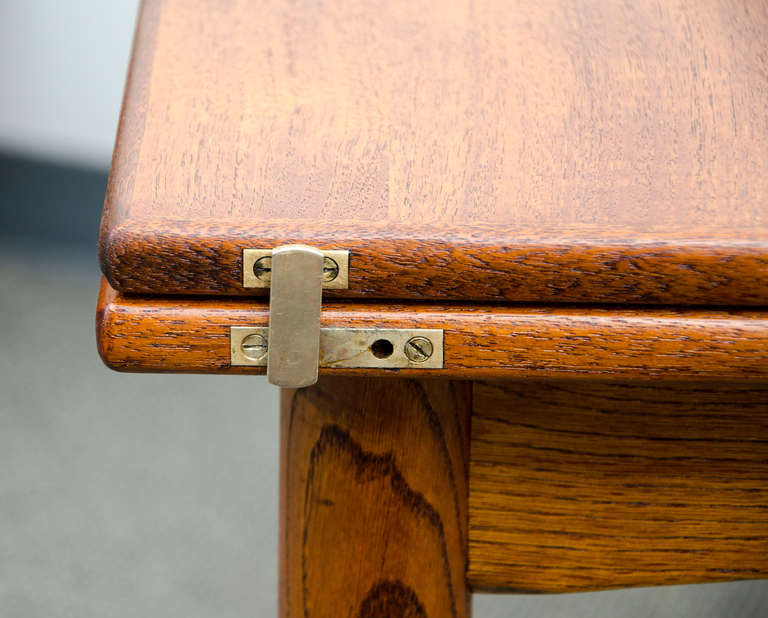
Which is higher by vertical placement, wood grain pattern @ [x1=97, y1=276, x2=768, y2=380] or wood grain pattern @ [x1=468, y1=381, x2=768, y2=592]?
wood grain pattern @ [x1=97, y1=276, x2=768, y2=380]

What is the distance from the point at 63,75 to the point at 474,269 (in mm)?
1434

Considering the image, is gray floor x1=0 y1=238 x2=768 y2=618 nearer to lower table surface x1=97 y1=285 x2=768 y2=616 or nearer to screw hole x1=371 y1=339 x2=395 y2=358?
lower table surface x1=97 y1=285 x2=768 y2=616

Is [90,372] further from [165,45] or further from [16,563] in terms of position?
[165,45]

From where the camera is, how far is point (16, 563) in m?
0.91

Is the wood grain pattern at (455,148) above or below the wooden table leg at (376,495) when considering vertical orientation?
above

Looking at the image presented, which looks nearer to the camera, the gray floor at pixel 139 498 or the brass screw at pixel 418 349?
the brass screw at pixel 418 349

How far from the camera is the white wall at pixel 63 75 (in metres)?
1.47

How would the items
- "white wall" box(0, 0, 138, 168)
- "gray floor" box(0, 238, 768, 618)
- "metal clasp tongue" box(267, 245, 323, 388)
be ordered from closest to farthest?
"metal clasp tongue" box(267, 245, 323, 388) → "gray floor" box(0, 238, 768, 618) → "white wall" box(0, 0, 138, 168)

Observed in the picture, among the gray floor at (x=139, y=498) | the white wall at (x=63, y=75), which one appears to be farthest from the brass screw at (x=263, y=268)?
the white wall at (x=63, y=75)

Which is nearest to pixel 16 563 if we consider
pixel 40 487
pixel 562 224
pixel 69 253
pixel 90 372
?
pixel 40 487

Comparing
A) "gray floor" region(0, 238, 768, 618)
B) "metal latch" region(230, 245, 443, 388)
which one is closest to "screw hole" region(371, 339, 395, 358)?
"metal latch" region(230, 245, 443, 388)

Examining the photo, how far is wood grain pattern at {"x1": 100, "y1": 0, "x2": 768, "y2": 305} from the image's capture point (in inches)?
8.9

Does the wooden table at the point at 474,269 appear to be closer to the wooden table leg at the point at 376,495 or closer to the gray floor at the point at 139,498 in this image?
the wooden table leg at the point at 376,495

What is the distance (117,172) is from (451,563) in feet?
0.54
